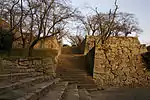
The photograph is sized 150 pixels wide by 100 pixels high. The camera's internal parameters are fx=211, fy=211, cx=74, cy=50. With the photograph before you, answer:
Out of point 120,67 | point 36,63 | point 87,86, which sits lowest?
point 87,86

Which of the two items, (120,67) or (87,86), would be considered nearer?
(87,86)

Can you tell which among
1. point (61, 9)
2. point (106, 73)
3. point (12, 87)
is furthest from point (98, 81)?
point (12, 87)

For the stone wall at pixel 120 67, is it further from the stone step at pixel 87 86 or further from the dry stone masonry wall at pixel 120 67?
the stone step at pixel 87 86

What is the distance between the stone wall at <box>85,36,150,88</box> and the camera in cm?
1247

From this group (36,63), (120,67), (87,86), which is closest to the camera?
(87,86)

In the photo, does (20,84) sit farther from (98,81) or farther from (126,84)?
(126,84)

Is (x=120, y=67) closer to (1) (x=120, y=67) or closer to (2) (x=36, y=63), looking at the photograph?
(1) (x=120, y=67)

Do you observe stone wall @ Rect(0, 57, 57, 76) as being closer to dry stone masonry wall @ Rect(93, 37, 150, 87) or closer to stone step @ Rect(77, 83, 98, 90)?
stone step @ Rect(77, 83, 98, 90)

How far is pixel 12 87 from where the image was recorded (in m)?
4.16

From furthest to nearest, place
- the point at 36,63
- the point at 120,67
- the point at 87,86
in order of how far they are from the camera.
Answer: the point at 120,67 < the point at 36,63 < the point at 87,86

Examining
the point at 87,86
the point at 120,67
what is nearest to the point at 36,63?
the point at 87,86

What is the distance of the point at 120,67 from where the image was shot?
13.5 meters

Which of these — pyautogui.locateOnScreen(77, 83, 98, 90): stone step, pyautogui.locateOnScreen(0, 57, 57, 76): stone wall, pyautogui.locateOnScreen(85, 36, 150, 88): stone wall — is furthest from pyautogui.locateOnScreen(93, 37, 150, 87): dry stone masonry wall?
pyautogui.locateOnScreen(0, 57, 57, 76): stone wall

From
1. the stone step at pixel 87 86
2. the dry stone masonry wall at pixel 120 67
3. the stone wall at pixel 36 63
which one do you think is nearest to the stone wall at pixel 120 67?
the dry stone masonry wall at pixel 120 67
